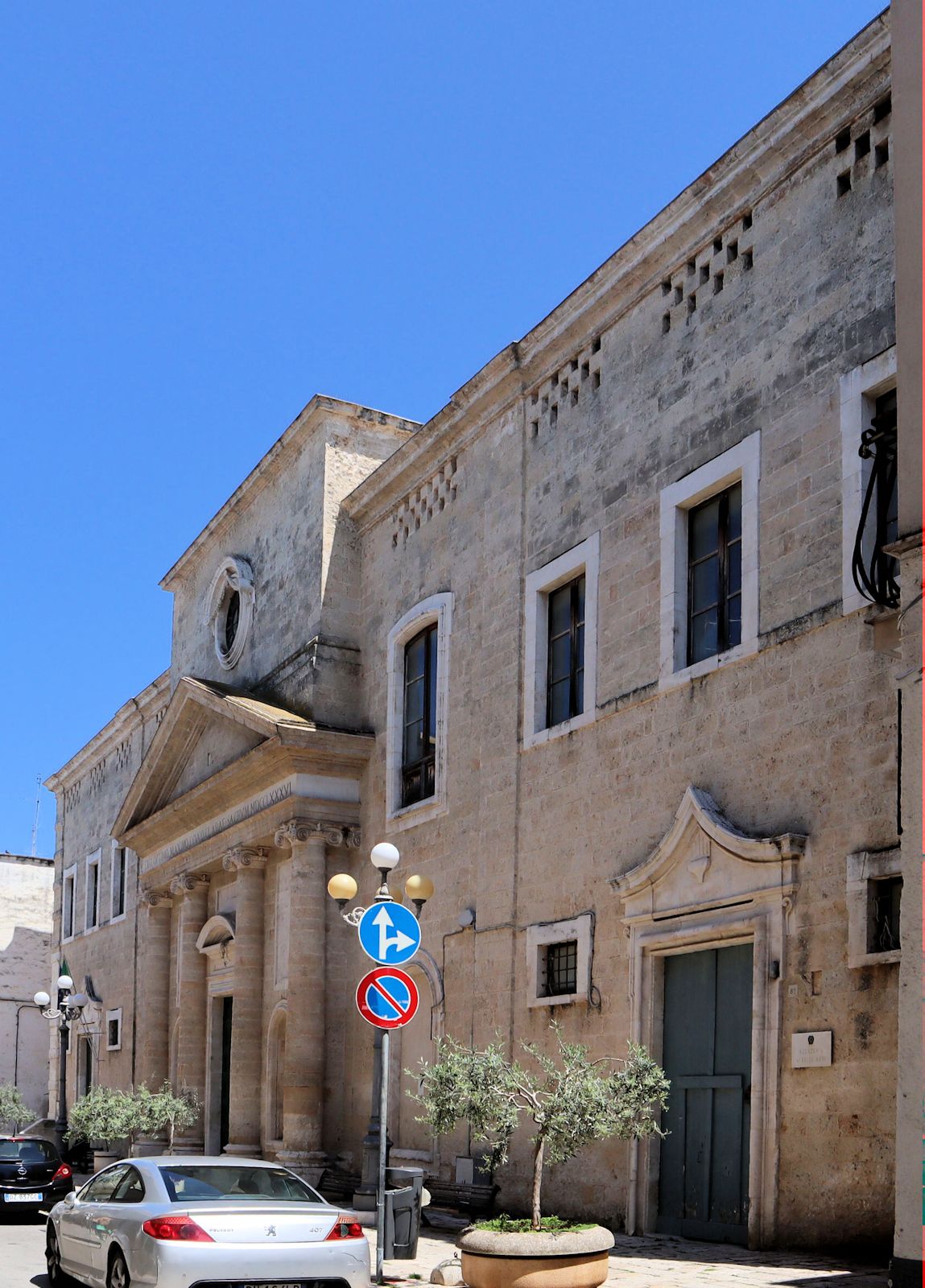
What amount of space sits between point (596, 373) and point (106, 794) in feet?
82.9

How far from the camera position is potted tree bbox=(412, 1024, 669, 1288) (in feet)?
37.3

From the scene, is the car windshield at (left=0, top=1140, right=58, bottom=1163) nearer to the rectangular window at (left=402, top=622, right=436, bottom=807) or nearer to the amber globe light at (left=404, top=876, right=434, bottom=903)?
the rectangular window at (left=402, top=622, right=436, bottom=807)

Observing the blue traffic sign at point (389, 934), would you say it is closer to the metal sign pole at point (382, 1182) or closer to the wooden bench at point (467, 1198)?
the metal sign pole at point (382, 1182)

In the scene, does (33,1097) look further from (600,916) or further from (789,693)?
(789,693)

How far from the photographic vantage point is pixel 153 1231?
1038 cm

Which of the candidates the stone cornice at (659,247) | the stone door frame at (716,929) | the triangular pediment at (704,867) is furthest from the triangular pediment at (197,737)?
the stone door frame at (716,929)

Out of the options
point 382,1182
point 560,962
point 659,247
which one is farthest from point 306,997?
point 659,247

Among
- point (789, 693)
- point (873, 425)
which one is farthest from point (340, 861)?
point (873, 425)

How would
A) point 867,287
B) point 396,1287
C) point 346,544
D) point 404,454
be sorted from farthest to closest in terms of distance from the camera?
1. point 346,544
2. point 404,454
3. point 867,287
4. point 396,1287

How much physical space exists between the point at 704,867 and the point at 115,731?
87.5 ft

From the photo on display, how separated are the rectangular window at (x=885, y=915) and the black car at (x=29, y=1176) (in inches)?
490

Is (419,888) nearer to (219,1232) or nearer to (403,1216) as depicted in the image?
(403,1216)

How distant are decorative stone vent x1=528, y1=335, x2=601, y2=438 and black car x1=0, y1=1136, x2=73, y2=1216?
11621mm

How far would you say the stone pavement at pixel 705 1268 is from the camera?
36.7 feet
